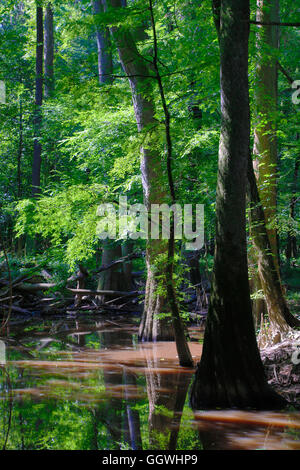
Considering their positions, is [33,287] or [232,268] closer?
[232,268]

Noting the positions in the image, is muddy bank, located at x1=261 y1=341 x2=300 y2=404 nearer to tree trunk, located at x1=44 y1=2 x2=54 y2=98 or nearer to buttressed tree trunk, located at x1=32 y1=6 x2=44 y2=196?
buttressed tree trunk, located at x1=32 y1=6 x2=44 y2=196

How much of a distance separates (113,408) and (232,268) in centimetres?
227

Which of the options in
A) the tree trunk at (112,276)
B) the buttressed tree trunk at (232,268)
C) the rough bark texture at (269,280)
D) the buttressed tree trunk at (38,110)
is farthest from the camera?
the buttressed tree trunk at (38,110)

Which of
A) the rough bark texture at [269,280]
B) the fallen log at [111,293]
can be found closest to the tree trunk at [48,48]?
the fallen log at [111,293]

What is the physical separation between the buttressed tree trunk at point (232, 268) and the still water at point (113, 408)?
1.16 feet

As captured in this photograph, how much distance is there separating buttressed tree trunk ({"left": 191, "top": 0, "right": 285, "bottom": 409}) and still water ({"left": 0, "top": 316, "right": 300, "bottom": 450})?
0.35 metres

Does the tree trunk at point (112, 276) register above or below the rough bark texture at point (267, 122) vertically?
below

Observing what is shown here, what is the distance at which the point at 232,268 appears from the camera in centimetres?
614

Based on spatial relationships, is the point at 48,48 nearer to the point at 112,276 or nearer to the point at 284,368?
the point at 112,276

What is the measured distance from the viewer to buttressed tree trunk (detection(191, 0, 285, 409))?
5973 millimetres

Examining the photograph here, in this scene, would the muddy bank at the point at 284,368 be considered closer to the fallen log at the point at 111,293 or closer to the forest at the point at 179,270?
the forest at the point at 179,270

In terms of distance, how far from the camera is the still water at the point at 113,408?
480 cm

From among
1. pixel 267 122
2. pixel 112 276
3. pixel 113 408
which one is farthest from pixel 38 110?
pixel 113 408

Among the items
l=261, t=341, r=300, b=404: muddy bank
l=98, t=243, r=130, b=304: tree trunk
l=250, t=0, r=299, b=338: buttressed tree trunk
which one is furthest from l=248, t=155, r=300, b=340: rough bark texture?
l=98, t=243, r=130, b=304: tree trunk
